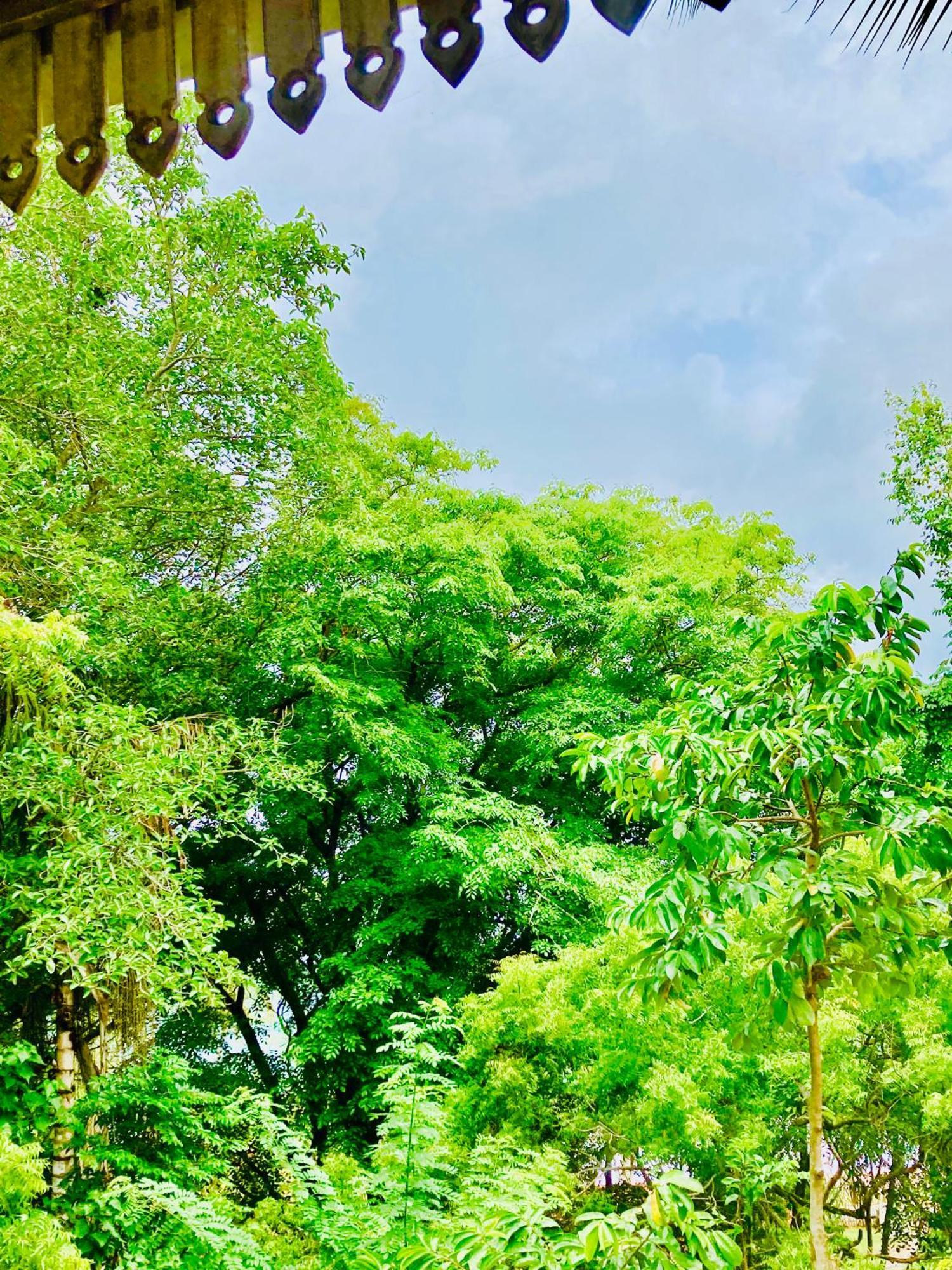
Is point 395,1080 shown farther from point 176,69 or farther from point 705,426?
point 705,426

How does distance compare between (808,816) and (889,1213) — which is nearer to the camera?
(808,816)

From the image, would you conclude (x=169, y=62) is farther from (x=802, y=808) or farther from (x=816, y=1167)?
(x=816, y=1167)

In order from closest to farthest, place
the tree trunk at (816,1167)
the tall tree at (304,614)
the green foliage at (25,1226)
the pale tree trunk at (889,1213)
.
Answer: the tree trunk at (816,1167) < the green foliage at (25,1226) < the pale tree trunk at (889,1213) < the tall tree at (304,614)

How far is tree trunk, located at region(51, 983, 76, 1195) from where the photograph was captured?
5.30 m

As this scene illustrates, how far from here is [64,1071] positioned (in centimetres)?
577

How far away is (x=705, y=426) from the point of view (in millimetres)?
32938

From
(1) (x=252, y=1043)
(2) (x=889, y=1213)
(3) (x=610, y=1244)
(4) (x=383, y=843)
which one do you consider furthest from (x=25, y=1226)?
(1) (x=252, y=1043)

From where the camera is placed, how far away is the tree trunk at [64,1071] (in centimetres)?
530

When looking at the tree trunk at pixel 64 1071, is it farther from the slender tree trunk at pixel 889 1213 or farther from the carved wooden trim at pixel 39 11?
the carved wooden trim at pixel 39 11

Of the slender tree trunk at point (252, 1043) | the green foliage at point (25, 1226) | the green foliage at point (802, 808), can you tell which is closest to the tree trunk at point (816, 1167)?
the green foliage at point (802, 808)

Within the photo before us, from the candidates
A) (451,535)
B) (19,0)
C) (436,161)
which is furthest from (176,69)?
(436,161)

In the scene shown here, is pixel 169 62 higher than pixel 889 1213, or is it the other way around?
pixel 169 62

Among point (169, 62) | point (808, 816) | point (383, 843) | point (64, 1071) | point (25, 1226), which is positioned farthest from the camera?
point (383, 843)

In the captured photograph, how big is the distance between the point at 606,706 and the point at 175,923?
13.6 ft
